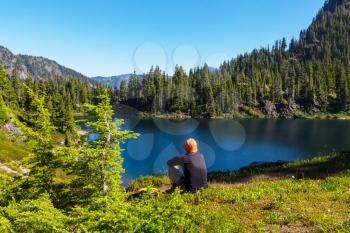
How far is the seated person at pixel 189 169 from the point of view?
14.8 meters

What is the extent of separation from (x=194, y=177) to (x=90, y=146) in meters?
4.91

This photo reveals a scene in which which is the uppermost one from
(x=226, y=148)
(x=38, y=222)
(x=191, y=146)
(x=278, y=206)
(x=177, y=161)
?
(x=191, y=146)

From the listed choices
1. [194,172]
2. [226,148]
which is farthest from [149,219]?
[226,148]

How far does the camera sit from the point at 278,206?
1391 cm

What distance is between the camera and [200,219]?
1258 centimetres

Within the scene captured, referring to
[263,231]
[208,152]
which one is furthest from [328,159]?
[208,152]

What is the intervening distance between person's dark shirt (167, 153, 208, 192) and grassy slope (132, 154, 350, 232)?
1.76ft

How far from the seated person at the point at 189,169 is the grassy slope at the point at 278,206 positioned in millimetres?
559

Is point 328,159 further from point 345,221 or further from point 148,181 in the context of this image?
point 345,221

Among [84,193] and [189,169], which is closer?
[189,169]

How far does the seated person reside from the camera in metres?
14.8

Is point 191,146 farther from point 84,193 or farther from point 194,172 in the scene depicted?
point 84,193

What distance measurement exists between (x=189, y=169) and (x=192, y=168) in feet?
0.49

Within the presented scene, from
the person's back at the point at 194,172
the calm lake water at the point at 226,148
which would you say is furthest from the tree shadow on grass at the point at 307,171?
the calm lake water at the point at 226,148
